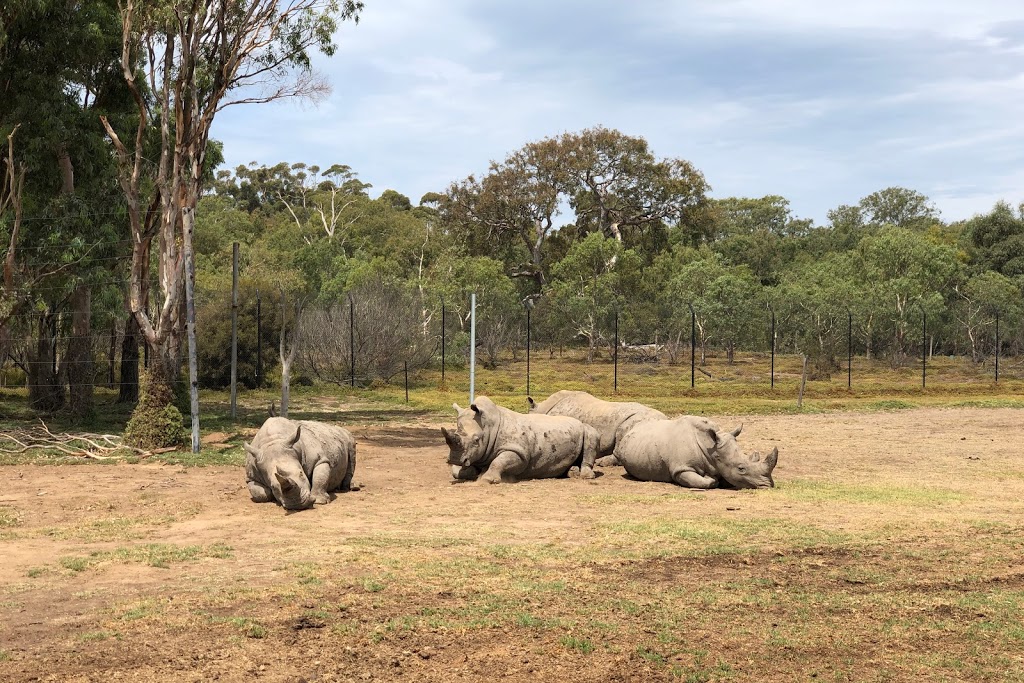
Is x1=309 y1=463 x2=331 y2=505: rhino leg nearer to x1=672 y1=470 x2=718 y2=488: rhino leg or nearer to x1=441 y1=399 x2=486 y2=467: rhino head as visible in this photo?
x1=441 y1=399 x2=486 y2=467: rhino head

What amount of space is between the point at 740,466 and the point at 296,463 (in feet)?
19.7

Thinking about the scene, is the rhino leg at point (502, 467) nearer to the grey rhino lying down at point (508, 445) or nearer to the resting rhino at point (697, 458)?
the grey rhino lying down at point (508, 445)

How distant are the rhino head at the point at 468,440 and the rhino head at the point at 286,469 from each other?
243cm

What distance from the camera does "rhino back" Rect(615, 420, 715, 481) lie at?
13766mm

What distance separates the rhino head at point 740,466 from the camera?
1352 centimetres

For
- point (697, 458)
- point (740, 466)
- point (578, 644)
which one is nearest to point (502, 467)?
point (697, 458)

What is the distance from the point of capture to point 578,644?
677cm

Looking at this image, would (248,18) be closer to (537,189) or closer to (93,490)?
(93,490)

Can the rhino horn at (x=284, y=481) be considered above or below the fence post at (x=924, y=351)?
below

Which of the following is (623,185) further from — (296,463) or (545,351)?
(296,463)

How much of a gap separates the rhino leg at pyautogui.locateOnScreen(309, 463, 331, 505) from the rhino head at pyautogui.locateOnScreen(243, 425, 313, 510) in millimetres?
143

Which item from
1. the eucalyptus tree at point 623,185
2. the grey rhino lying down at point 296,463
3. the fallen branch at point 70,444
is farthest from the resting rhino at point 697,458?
the eucalyptus tree at point 623,185

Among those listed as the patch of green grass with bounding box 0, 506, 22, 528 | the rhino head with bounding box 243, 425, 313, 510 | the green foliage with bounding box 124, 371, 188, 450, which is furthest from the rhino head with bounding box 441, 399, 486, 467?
the green foliage with bounding box 124, 371, 188, 450

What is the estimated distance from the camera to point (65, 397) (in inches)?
1006
